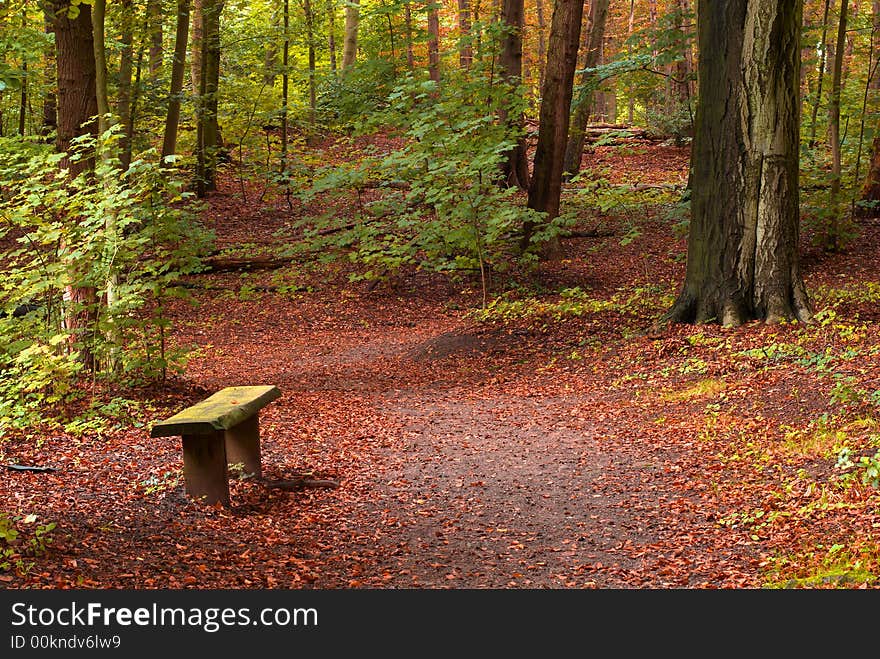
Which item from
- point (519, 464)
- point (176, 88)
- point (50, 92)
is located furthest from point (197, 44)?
point (519, 464)

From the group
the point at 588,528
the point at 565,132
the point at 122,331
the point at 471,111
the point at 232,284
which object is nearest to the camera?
the point at 588,528

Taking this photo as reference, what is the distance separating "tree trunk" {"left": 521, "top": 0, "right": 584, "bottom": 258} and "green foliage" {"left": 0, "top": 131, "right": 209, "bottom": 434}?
23.5 feet

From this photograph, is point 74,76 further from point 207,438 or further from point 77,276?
point 207,438

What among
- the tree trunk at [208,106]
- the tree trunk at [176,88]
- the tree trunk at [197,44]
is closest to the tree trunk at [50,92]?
the tree trunk at [176,88]

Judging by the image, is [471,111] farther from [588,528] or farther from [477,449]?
[588,528]

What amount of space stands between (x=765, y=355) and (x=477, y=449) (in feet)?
10.0

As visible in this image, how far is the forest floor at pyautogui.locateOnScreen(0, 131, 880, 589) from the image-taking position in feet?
14.3

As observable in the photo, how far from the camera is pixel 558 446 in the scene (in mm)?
7094

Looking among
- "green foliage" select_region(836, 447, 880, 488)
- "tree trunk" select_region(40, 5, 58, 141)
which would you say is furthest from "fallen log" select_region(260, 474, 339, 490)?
A: "tree trunk" select_region(40, 5, 58, 141)

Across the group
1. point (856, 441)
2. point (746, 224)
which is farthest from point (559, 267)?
point (856, 441)

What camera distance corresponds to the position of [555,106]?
1338 centimetres

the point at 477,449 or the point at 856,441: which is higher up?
the point at 856,441

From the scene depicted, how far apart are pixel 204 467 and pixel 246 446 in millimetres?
746

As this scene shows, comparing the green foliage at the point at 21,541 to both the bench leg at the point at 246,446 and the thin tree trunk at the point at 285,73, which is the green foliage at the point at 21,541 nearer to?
the bench leg at the point at 246,446
